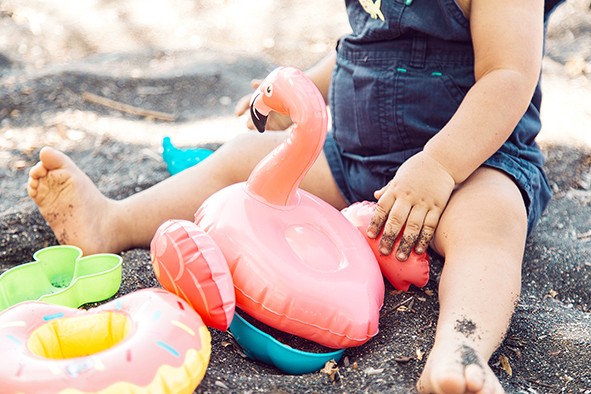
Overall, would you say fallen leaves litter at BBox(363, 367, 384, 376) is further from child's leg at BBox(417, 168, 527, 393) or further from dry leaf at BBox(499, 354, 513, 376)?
dry leaf at BBox(499, 354, 513, 376)

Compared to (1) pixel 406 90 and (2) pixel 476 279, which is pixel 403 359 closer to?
(2) pixel 476 279

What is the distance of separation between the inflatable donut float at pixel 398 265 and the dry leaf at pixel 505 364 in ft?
0.57

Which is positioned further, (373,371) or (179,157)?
(179,157)

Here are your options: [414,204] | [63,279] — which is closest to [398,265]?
[414,204]

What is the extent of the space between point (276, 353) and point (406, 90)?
593 mm

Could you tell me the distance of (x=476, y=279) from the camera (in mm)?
1093

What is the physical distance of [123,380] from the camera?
83cm

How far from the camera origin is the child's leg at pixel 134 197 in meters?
1.42

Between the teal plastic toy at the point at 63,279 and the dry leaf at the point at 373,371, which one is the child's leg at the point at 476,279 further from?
the teal plastic toy at the point at 63,279

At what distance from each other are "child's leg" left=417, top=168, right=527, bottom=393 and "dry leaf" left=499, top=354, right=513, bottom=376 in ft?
0.26

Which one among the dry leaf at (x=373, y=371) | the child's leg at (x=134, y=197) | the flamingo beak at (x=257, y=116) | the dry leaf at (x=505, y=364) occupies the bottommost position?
the dry leaf at (x=505, y=364)

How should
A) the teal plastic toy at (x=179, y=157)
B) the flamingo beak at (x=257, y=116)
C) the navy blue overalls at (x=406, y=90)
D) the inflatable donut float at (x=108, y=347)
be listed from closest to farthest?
1. the inflatable donut float at (x=108, y=347)
2. the flamingo beak at (x=257, y=116)
3. the navy blue overalls at (x=406, y=90)
4. the teal plastic toy at (x=179, y=157)

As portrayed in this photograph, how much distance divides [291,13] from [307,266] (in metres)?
2.55

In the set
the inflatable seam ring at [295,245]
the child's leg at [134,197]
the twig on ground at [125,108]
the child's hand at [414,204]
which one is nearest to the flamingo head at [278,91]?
the inflatable seam ring at [295,245]
